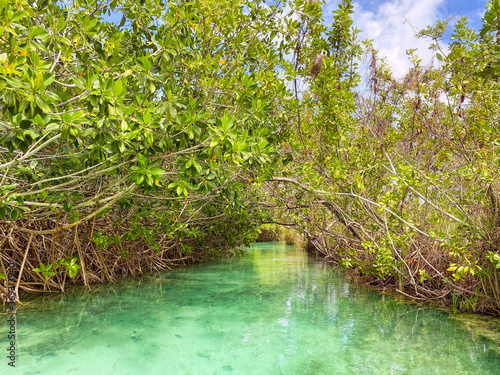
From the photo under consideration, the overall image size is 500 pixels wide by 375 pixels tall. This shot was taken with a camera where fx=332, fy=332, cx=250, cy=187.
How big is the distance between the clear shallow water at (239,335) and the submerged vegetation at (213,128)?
1.92ft

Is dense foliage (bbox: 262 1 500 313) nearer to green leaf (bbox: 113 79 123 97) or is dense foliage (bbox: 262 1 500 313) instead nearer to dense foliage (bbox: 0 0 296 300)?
dense foliage (bbox: 0 0 296 300)

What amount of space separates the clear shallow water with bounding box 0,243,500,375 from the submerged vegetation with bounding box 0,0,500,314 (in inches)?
23.0

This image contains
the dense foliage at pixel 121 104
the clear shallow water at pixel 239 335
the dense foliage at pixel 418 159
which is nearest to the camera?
the dense foliage at pixel 121 104

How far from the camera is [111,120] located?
2312 millimetres

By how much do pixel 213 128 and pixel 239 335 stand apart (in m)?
2.14

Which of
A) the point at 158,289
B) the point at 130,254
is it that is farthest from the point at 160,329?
the point at 130,254

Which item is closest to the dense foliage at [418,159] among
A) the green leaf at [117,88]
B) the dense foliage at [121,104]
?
the dense foliage at [121,104]

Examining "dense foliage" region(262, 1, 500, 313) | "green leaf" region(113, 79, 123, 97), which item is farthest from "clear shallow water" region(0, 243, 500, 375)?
"green leaf" region(113, 79, 123, 97)

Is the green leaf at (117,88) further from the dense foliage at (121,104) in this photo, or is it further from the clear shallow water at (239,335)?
the clear shallow water at (239,335)

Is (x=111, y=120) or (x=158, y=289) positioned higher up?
(x=111, y=120)

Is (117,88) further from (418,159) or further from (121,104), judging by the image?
(418,159)

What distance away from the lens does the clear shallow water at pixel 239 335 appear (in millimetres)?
2652

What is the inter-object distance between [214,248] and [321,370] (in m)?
6.90

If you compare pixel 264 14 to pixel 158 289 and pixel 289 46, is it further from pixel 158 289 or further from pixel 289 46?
pixel 158 289
